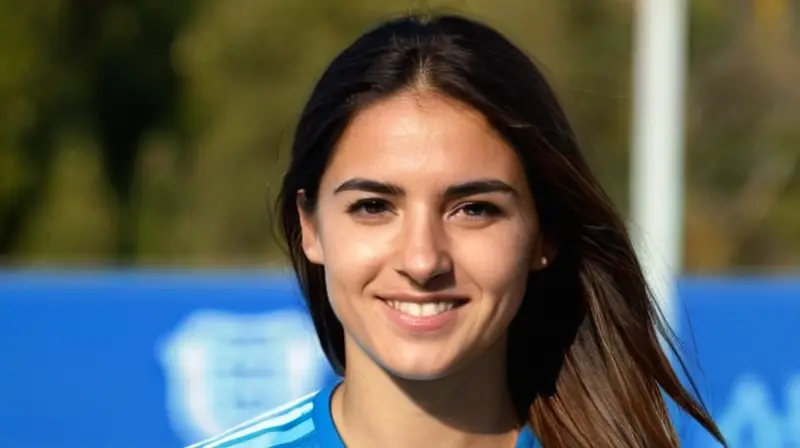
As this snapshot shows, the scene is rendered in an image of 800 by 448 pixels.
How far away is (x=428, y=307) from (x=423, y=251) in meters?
0.10

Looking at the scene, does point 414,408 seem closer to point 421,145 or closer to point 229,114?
point 421,145

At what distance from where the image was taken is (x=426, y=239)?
231 cm

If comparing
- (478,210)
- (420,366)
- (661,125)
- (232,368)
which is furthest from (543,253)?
(661,125)

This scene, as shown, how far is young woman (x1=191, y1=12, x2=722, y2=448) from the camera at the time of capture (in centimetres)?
236

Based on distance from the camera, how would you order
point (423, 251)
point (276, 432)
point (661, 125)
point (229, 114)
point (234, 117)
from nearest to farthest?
point (423, 251), point (276, 432), point (661, 125), point (234, 117), point (229, 114)

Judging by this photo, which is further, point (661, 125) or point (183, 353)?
point (661, 125)

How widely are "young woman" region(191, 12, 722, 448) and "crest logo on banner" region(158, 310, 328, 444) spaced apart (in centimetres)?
470

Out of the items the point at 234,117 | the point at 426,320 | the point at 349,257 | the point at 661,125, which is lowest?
the point at 426,320

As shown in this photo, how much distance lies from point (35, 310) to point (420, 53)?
5683mm

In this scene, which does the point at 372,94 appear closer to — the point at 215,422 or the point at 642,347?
the point at 642,347

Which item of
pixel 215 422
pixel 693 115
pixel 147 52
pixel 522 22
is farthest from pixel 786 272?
pixel 215 422

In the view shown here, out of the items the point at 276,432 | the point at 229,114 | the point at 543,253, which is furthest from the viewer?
the point at 229,114

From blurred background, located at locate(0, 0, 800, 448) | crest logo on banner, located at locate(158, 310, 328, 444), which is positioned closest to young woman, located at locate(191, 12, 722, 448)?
crest logo on banner, located at locate(158, 310, 328, 444)

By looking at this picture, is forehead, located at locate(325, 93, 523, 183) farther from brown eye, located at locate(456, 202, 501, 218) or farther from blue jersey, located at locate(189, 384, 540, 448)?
blue jersey, located at locate(189, 384, 540, 448)
